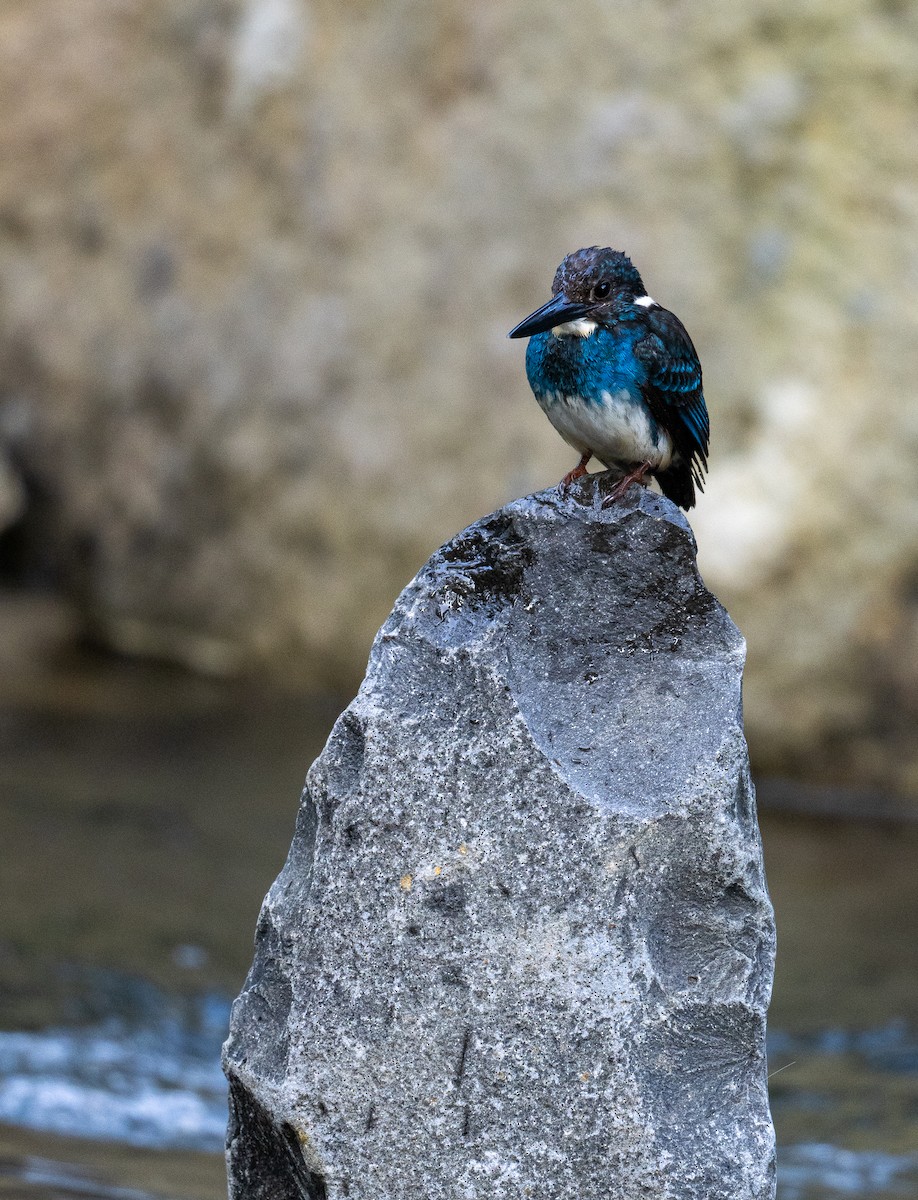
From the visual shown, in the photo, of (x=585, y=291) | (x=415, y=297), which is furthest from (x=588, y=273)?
(x=415, y=297)

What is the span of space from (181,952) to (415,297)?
539 cm

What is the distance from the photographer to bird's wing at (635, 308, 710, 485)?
3684 millimetres

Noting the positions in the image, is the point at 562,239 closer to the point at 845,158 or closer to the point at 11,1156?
the point at 845,158

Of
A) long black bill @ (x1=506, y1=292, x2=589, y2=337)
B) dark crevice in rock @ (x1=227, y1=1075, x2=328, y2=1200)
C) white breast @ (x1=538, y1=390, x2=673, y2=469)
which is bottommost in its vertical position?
dark crevice in rock @ (x1=227, y1=1075, x2=328, y2=1200)

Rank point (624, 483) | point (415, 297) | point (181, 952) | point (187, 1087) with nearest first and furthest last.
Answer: point (624, 483) < point (187, 1087) < point (181, 952) < point (415, 297)

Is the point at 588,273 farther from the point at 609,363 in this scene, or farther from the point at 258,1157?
the point at 258,1157

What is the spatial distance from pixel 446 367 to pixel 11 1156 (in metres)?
6.97

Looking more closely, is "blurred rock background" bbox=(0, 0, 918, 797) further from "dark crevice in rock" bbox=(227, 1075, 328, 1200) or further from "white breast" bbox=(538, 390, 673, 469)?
"dark crevice in rock" bbox=(227, 1075, 328, 1200)

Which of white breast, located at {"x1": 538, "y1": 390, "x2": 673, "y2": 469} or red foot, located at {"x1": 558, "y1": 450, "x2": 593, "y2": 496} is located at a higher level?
white breast, located at {"x1": 538, "y1": 390, "x2": 673, "y2": 469}

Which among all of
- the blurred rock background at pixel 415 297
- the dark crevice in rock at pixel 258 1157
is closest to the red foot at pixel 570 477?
the dark crevice in rock at pixel 258 1157

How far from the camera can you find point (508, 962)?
3.25 meters

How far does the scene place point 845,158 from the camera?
10258mm

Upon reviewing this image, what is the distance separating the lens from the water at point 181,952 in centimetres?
612

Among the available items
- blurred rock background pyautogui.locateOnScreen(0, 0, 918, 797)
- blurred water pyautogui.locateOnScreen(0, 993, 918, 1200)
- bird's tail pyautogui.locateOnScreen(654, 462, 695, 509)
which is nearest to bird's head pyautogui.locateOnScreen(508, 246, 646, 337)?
bird's tail pyautogui.locateOnScreen(654, 462, 695, 509)
